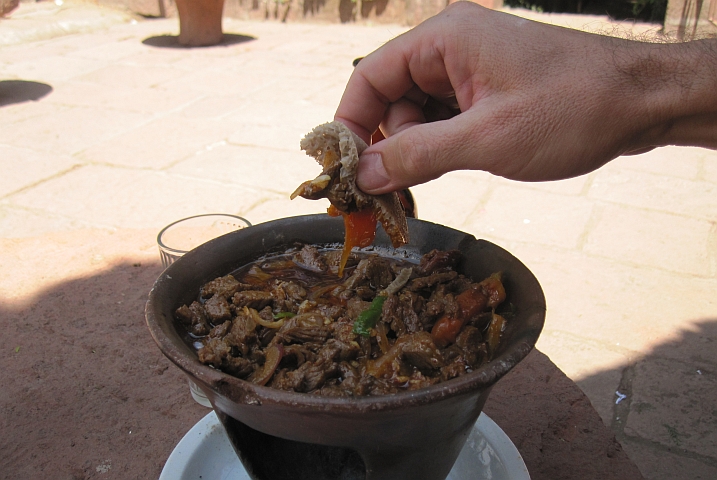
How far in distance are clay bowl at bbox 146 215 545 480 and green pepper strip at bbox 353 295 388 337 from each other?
335 mm

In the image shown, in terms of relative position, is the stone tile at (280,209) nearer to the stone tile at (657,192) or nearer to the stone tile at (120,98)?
the stone tile at (657,192)

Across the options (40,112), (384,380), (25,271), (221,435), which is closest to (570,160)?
(384,380)

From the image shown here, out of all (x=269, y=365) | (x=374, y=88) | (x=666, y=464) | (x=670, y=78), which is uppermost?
(x=670, y=78)

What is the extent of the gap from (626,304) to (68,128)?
17.3ft

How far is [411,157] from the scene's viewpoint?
182cm

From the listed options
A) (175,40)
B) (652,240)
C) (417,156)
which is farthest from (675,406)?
(175,40)

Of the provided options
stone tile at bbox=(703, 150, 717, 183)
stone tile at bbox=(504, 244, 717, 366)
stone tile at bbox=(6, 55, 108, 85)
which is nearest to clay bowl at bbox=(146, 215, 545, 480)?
stone tile at bbox=(504, 244, 717, 366)

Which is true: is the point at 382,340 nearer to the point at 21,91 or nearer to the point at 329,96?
the point at 329,96

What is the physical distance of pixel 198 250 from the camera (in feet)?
6.91

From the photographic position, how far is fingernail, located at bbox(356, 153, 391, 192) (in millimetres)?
1871

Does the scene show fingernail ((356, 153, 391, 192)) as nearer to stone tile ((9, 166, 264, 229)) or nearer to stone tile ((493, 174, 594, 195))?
stone tile ((9, 166, 264, 229))

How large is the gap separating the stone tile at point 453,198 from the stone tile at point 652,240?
885 millimetres

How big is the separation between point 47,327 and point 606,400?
282cm

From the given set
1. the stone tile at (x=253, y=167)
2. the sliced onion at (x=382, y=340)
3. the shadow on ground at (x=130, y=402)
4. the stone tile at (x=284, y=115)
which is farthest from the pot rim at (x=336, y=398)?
the stone tile at (x=284, y=115)
